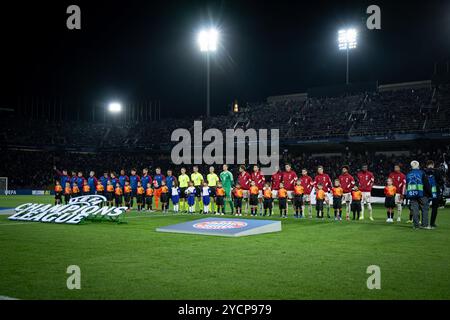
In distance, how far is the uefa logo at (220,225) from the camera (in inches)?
490

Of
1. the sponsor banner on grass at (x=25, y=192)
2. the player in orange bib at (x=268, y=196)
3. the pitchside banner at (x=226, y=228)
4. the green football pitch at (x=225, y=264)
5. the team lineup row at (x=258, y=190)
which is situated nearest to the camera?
the green football pitch at (x=225, y=264)

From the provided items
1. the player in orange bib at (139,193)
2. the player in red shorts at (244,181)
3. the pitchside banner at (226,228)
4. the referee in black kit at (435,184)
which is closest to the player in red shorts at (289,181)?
the player in red shorts at (244,181)

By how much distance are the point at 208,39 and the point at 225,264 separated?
34580 mm

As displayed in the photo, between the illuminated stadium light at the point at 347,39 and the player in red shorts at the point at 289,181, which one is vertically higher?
the illuminated stadium light at the point at 347,39

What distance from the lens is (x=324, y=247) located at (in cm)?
988

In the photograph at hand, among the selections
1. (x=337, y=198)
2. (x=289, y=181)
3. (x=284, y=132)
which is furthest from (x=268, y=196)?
(x=284, y=132)

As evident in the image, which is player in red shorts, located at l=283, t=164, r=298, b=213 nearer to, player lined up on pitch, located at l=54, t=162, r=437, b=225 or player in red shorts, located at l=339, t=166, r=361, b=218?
player lined up on pitch, located at l=54, t=162, r=437, b=225

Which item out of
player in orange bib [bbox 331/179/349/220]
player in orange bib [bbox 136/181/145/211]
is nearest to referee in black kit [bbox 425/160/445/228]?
player in orange bib [bbox 331/179/349/220]

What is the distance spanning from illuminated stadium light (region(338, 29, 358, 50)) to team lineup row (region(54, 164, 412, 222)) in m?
26.6

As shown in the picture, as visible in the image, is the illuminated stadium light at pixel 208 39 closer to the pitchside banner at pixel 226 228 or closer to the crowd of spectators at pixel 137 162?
the crowd of spectators at pixel 137 162

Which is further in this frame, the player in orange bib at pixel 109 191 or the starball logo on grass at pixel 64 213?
the player in orange bib at pixel 109 191

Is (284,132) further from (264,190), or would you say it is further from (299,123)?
(264,190)

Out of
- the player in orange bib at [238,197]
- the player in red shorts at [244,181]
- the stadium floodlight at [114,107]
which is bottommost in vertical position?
the player in orange bib at [238,197]

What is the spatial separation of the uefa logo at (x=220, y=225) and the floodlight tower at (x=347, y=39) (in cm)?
3379
